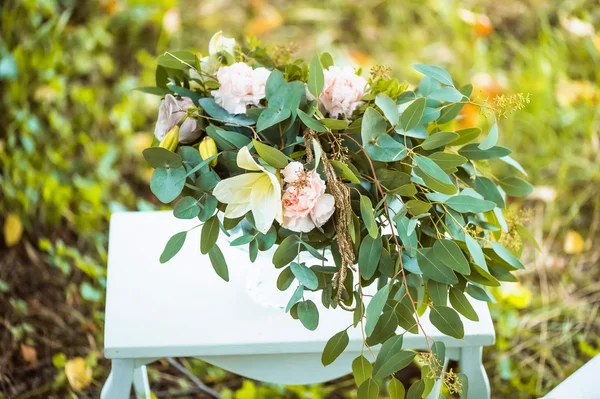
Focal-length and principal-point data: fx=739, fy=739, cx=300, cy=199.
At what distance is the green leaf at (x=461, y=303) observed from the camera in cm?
93

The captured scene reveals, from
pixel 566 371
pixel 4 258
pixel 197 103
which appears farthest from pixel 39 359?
pixel 566 371

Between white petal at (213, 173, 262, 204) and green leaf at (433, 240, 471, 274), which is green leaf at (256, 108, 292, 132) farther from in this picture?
green leaf at (433, 240, 471, 274)

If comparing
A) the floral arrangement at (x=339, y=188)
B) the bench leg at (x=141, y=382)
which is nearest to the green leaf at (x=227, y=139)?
the floral arrangement at (x=339, y=188)

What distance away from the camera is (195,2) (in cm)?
252

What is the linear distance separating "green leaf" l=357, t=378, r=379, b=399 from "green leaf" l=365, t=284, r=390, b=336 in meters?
0.07

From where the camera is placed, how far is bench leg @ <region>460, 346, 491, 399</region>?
1087 mm

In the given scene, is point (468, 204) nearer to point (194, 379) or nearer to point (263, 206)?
point (263, 206)

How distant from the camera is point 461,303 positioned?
0.94 m

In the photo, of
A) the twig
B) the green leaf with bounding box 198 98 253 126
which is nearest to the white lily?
the green leaf with bounding box 198 98 253 126

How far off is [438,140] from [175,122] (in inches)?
13.2

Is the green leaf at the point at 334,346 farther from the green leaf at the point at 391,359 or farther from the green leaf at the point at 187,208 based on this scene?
the green leaf at the point at 187,208

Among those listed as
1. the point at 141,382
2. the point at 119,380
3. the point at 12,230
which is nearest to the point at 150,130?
the point at 12,230

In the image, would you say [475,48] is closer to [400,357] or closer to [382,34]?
[382,34]

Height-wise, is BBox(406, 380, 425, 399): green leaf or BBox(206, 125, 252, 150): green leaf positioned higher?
BBox(206, 125, 252, 150): green leaf
